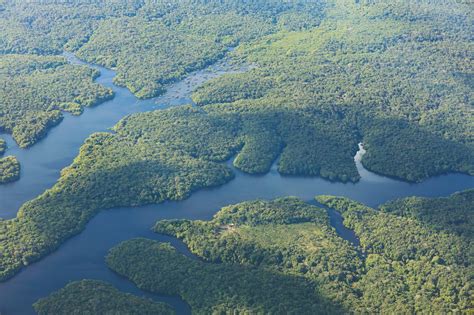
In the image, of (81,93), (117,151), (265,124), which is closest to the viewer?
(117,151)

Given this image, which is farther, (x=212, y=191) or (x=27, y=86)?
(x=27, y=86)

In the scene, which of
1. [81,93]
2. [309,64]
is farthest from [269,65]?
[81,93]

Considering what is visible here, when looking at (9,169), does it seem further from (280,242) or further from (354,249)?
(354,249)

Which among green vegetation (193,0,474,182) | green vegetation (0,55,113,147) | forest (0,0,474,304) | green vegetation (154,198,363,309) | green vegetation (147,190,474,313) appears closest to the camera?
green vegetation (147,190,474,313)

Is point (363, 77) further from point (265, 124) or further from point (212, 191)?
point (212, 191)

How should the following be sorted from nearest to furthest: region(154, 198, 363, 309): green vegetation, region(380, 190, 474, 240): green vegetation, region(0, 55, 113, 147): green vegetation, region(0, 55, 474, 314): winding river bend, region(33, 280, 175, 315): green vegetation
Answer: region(33, 280, 175, 315): green vegetation → region(154, 198, 363, 309): green vegetation → region(0, 55, 474, 314): winding river bend → region(380, 190, 474, 240): green vegetation → region(0, 55, 113, 147): green vegetation

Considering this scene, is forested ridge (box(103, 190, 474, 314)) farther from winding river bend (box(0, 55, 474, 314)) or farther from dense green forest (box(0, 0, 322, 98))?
dense green forest (box(0, 0, 322, 98))

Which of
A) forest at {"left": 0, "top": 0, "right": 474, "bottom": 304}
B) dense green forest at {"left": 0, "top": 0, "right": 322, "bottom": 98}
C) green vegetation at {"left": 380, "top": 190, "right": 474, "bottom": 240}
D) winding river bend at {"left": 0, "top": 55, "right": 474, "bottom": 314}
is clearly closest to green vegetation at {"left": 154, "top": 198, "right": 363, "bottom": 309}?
forest at {"left": 0, "top": 0, "right": 474, "bottom": 304}

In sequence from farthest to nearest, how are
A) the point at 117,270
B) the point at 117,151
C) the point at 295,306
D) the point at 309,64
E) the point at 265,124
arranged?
the point at 309,64 < the point at 265,124 < the point at 117,151 < the point at 117,270 < the point at 295,306
